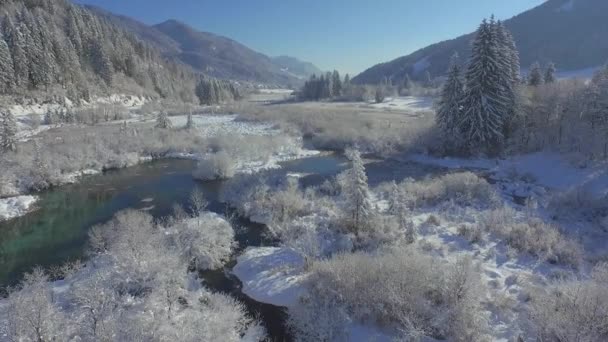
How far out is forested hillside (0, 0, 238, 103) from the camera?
63.7m

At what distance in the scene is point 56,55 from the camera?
2928 inches

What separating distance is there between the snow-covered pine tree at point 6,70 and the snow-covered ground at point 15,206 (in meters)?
38.1

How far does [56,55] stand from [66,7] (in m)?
29.1

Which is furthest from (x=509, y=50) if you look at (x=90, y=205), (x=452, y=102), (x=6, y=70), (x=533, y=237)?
(x=6, y=70)

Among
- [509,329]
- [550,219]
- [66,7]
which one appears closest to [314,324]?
[509,329]

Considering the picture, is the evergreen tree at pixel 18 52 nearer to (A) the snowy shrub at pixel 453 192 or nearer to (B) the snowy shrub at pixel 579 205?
(A) the snowy shrub at pixel 453 192

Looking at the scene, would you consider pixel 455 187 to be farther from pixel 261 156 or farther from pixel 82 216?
pixel 82 216

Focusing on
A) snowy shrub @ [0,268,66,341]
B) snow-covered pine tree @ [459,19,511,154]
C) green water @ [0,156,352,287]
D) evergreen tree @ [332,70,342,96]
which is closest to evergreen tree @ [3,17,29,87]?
green water @ [0,156,352,287]

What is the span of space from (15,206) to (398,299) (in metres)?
30.2

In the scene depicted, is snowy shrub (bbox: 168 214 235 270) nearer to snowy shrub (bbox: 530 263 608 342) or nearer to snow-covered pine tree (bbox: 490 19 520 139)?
snowy shrub (bbox: 530 263 608 342)

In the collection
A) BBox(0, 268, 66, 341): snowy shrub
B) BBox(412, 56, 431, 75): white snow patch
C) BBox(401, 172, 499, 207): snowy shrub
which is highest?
BBox(412, 56, 431, 75): white snow patch

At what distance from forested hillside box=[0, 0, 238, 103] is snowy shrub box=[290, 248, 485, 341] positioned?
6555cm

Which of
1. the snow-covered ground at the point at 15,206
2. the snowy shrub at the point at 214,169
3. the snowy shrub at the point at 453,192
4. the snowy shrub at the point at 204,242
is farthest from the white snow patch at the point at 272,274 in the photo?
the snow-covered ground at the point at 15,206

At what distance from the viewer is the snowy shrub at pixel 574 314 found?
1234 cm
